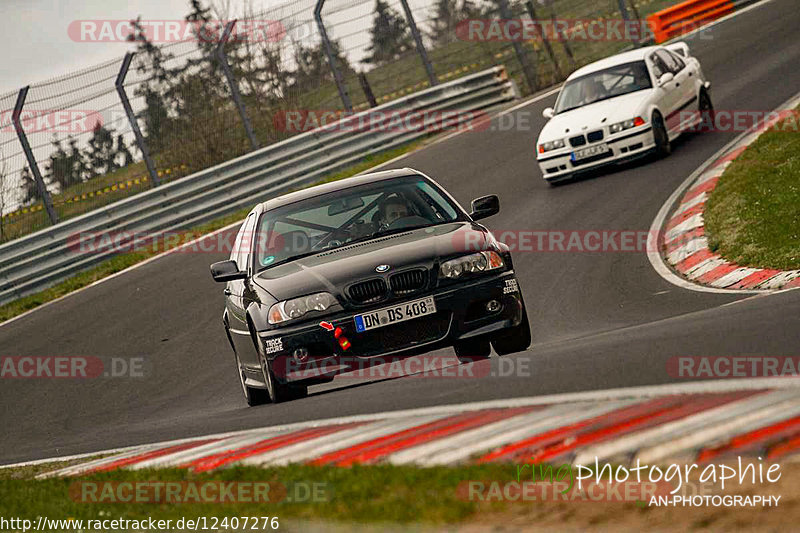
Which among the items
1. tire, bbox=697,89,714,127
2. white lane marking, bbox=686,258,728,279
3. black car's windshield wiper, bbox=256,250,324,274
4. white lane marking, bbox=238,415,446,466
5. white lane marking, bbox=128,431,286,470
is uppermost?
black car's windshield wiper, bbox=256,250,324,274

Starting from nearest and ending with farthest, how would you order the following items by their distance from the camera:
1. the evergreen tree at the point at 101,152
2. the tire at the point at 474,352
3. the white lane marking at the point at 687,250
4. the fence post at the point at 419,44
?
the tire at the point at 474,352, the white lane marking at the point at 687,250, the evergreen tree at the point at 101,152, the fence post at the point at 419,44

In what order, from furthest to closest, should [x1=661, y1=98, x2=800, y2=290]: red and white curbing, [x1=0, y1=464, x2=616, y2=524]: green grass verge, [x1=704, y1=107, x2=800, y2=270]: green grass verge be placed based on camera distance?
[x1=704, y1=107, x2=800, y2=270]: green grass verge, [x1=661, y1=98, x2=800, y2=290]: red and white curbing, [x1=0, y1=464, x2=616, y2=524]: green grass verge

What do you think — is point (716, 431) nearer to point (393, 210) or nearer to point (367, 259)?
point (367, 259)

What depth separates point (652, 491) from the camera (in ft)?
11.7

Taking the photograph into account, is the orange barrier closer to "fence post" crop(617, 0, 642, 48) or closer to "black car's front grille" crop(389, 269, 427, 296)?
"fence post" crop(617, 0, 642, 48)

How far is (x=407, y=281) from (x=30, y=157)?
13.8m

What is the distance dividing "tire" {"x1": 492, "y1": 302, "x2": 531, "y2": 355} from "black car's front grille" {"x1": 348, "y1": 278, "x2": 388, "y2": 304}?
38.9 inches

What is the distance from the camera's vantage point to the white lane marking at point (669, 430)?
397cm

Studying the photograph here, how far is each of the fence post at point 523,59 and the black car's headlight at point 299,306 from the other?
17906 millimetres

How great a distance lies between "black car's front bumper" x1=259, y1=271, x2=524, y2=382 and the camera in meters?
7.73

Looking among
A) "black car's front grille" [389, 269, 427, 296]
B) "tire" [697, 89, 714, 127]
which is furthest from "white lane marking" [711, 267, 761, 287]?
"tire" [697, 89, 714, 127]

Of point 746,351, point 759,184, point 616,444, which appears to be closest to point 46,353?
point 759,184

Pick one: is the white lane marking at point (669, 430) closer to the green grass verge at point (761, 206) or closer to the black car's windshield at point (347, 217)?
the black car's windshield at point (347, 217)

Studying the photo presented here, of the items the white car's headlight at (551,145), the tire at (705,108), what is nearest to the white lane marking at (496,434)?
the white car's headlight at (551,145)
